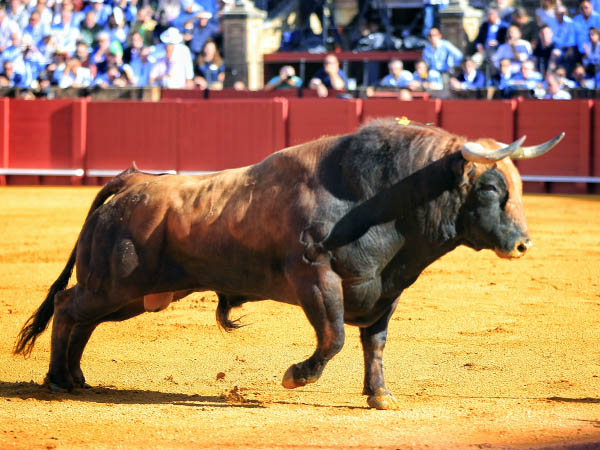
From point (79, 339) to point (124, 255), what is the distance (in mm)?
603

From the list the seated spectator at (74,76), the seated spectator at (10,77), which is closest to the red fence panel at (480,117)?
the seated spectator at (74,76)

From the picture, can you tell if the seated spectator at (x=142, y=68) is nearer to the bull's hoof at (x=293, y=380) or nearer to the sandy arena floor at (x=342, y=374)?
the sandy arena floor at (x=342, y=374)

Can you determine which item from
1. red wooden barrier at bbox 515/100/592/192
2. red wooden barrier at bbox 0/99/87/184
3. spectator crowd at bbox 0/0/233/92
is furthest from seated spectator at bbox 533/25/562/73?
red wooden barrier at bbox 0/99/87/184

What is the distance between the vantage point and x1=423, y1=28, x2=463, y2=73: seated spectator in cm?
1788

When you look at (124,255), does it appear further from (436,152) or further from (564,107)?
(564,107)

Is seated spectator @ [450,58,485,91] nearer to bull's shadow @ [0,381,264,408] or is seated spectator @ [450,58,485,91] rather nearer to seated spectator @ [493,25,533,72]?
seated spectator @ [493,25,533,72]

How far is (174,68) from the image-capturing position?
19344 millimetres

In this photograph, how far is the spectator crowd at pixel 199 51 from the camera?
55.8 feet

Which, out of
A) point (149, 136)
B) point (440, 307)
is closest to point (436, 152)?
point (440, 307)

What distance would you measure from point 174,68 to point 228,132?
6.95 ft

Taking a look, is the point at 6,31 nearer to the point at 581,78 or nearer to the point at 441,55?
the point at 441,55

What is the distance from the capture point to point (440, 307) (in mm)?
8695

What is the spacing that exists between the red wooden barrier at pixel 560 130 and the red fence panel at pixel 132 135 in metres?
5.55

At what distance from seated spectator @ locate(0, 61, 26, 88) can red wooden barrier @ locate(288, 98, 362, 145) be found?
529 centimetres
